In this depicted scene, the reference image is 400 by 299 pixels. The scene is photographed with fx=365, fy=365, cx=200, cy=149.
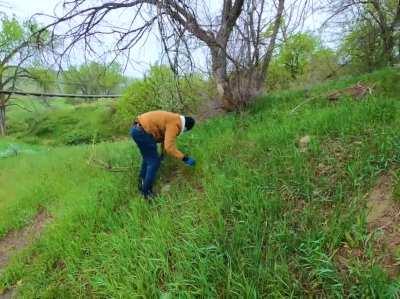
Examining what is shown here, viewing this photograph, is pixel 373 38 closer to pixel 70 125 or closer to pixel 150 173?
pixel 150 173

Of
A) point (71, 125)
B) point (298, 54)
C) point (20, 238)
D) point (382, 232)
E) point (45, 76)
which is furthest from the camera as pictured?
point (71, 125)

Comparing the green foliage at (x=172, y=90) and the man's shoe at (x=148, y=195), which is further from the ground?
the green foliage at (x=172, y=90)

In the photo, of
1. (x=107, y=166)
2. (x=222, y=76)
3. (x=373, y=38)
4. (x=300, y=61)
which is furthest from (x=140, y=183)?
(x=300, y=61)

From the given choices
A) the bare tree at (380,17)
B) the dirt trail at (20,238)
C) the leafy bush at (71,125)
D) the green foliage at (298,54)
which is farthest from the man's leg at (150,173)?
the green foliage at (298,54)

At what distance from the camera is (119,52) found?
639cm

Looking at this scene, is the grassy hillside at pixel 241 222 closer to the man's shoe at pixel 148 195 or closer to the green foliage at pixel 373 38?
the man's shoe at pixel 148 195

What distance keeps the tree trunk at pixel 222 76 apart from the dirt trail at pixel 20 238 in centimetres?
421

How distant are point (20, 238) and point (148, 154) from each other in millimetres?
2909

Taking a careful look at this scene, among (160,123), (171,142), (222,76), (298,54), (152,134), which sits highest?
(298,54)

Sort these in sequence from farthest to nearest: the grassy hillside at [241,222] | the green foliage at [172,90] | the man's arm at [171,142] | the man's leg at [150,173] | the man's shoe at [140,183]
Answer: the green foliage at [172,90], the man's shoe at [140,183], the man's leg at [150,173], the man's arm at [171,142], the grassy hillside at [241,222]

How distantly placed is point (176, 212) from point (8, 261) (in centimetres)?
302

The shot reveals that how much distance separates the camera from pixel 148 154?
5.21 m

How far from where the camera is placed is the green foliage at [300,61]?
60.6ft

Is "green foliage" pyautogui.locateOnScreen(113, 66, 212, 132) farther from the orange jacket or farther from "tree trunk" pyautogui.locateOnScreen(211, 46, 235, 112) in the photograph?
the orange jacket
